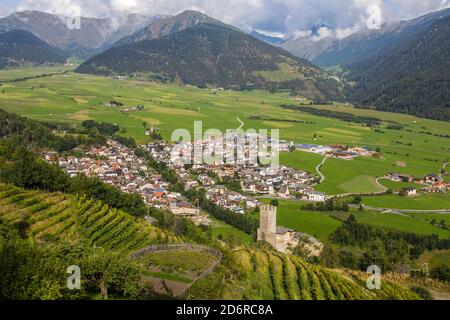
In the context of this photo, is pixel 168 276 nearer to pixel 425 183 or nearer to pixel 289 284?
pixel 289 284

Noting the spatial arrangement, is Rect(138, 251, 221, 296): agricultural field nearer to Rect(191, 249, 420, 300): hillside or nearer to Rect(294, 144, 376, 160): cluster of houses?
Rect(191, 249, 420, 300): hillside

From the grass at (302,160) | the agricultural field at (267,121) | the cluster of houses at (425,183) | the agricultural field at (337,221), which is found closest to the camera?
the agricultural field at (337,221)

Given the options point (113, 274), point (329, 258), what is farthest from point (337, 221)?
point (113, 274)

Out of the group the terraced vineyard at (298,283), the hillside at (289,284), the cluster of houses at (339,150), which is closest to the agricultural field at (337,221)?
the terraced vineyard at (298,283)

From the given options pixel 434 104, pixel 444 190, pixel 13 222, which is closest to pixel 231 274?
pixel 13 222

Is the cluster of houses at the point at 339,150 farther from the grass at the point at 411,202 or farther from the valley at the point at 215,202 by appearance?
the grass at the point at 411,202
